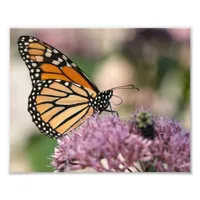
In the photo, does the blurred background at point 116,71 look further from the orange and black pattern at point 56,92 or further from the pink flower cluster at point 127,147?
the pink flower cluster at point 127,147

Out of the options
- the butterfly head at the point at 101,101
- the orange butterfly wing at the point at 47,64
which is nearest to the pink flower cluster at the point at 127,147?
the butterfly head at the point at 101,101

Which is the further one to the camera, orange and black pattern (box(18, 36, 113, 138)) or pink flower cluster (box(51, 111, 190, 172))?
orange and black pattern (box(18, 36, 113, 138))

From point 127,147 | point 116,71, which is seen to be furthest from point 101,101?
point 127,147

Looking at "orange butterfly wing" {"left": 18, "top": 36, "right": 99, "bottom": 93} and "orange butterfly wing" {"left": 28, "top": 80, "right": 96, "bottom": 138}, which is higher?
"orange butterfly wing" {"left": 18, "top": 36, "right": 99, "bottom": 93}

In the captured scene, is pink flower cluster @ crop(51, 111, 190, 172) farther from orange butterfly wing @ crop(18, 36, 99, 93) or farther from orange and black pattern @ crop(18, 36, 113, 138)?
orange butterfly wing @ crop(18, 36, 99, 93)

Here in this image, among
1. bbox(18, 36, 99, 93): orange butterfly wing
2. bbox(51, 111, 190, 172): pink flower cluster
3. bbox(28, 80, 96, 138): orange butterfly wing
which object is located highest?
bbox(18, 36, 99, 93): orange butterfly wing

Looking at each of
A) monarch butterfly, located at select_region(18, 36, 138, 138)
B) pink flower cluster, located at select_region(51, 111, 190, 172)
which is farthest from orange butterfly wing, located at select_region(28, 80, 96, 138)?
pink flower cluster, located at select_region(51, 111, 190, 172)

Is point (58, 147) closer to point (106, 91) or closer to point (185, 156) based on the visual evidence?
point (106, 91)
